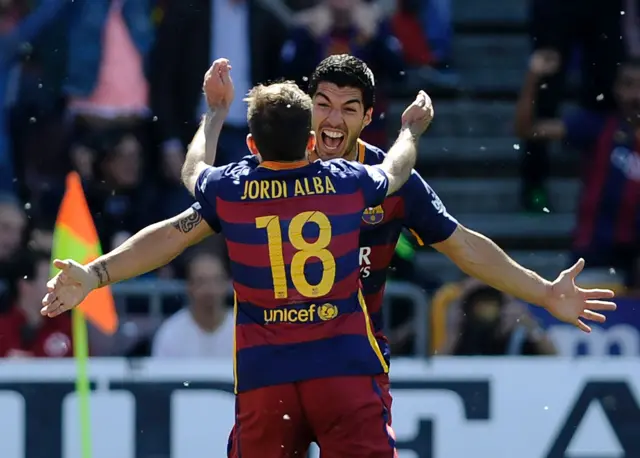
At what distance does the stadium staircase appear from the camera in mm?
10562

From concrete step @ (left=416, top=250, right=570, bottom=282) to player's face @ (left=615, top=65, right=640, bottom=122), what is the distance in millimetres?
1081

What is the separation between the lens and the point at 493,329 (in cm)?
852

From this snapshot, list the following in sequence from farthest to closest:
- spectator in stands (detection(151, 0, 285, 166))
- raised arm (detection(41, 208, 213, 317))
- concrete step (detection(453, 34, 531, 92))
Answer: concrete step (detection(453, 34, 531, 92)), spectator in stands (detection(151, 0, 285, 166)), raised arm (detection(41, 208, 213, 317))

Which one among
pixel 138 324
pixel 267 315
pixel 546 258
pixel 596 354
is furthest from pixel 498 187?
pixel 267 315

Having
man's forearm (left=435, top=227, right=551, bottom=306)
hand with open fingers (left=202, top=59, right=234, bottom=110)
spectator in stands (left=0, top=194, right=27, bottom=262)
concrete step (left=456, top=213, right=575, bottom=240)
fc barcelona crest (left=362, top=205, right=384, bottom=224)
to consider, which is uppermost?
hand with open fingers (left=202, top=59, right=234, bottom=110)

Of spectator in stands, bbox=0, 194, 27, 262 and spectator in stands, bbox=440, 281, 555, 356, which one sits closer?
spectator in stands, bbox=440, 281, 555, 356

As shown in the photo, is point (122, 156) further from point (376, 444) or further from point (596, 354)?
point (376, 444)

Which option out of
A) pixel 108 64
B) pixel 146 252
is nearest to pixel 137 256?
pixel 146 252

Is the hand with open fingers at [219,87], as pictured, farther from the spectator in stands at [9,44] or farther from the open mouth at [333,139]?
the spectator in stands at [9,44]

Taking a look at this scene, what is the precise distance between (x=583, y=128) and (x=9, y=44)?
12.8ft

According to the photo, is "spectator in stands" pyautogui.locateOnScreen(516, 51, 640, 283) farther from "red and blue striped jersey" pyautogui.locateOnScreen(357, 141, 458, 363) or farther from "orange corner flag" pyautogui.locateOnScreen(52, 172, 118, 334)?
"red and blue striped jersey" pyautogui.locateOnScreen(357, 141, 458, 363)

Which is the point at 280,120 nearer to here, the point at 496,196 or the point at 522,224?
the point at 522,224

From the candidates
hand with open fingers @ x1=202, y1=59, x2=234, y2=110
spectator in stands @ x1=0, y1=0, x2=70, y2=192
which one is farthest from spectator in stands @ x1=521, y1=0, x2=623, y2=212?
hand with open fingers @ x1=202, y1=59, x2=234, y2=110

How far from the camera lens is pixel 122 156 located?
9.76 meters
